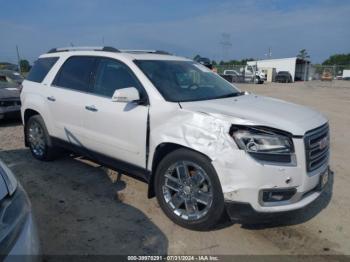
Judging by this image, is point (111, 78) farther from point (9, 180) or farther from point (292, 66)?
point (292, 66)

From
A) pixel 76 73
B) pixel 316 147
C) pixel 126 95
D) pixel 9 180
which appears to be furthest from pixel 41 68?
pixel 316 147

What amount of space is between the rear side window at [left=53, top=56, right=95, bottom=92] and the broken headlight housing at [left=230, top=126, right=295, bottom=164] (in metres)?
2.39

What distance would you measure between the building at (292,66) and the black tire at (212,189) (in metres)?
53.7

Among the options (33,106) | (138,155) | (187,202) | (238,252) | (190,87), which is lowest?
(238,252)

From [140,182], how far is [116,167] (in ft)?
2.07

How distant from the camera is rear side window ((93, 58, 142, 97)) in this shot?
4.17 meters

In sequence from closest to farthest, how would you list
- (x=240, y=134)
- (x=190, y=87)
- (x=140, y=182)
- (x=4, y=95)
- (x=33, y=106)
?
(x=240, y=134), (x=190, y=87), (x=140, y=182), (x=33, y=106), (x=4, y=95)

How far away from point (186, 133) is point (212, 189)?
0.60 meters

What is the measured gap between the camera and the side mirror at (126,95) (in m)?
3.77

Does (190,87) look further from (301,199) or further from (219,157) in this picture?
(301,199)

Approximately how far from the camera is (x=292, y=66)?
55.1m

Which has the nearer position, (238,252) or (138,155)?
(238,252)

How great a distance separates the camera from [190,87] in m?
4.25

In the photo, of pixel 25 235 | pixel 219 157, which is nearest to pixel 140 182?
pixel 219 157
